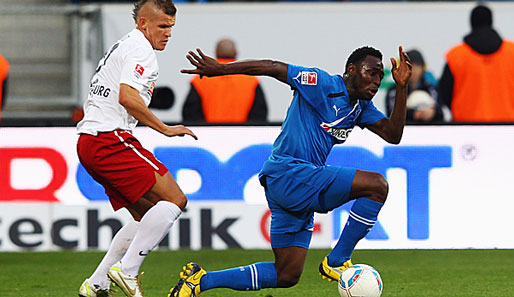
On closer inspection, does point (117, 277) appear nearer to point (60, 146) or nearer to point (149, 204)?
point (149, 204)

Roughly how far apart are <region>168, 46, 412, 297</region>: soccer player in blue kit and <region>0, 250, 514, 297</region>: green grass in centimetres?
97

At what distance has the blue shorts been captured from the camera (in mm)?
6211

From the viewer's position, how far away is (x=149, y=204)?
6.54 m

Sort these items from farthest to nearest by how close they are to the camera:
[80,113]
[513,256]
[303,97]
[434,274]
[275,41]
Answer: [275,41]
[80,113]
[513,256]
[434,274]
[303,97]

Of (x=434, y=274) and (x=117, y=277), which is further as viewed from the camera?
(x=434, y=274)

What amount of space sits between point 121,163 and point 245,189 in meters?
3.38

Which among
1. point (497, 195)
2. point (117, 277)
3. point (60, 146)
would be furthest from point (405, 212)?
point (117, 277)

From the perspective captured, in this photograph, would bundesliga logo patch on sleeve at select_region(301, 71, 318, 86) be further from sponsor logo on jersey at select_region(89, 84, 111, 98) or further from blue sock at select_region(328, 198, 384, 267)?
sponsor logo on jersey at select_region(89, 84, 111, 98)

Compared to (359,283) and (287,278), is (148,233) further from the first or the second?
(359,283)

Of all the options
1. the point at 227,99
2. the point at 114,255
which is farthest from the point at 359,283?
the point at 227,99

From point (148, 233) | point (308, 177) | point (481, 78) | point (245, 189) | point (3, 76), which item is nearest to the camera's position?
point (308, 177)

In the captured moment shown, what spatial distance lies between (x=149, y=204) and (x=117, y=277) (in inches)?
18.9

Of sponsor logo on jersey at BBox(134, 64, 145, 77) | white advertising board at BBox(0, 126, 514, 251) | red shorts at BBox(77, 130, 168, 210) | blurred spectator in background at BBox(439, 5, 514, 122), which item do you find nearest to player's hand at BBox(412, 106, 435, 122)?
blurred spectator in background at BBox(439, 5, 514, 122)

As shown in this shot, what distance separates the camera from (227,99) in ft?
34.2
